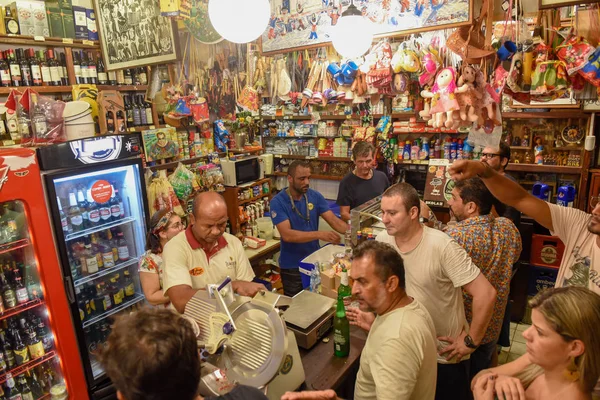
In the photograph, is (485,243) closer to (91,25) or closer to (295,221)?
(295,221)

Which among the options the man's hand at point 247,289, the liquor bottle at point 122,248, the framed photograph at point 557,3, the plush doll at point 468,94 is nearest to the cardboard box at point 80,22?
the liquor bottle at point 122,248

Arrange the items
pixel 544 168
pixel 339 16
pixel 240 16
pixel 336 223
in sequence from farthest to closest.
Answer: pixel 544 168
pixel 336 223
pixel 339 16
pixel 240 16

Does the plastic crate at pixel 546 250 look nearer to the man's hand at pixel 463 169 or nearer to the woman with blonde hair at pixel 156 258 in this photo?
the man's hand at pixel 463 169

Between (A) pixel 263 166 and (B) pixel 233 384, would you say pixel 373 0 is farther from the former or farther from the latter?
(A) pixel 263 166

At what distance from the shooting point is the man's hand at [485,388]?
4.96 ft

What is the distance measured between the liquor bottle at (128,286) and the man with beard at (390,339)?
311 cm

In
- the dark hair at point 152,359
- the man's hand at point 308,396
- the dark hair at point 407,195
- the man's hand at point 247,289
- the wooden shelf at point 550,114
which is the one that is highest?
the wooden shelf at point 550,114

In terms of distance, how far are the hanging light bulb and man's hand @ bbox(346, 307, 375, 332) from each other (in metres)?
1.87

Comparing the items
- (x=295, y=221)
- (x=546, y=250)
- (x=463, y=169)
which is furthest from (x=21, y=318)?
(x=546, y=250)

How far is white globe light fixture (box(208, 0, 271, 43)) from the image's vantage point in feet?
8.16

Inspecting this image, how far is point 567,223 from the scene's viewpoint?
2.37m

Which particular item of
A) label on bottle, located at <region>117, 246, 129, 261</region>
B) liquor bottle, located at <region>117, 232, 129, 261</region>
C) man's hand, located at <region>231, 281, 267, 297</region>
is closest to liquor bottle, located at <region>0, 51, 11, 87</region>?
liquor bottle, located at <region>117, 232, 129, 261</region>

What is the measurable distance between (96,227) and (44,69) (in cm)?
162

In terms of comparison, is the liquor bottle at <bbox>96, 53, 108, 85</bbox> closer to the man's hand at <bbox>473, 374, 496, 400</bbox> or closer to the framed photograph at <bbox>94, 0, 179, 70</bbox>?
the framed photograph at <bbox>94, 0, 179, 70</bbox>
